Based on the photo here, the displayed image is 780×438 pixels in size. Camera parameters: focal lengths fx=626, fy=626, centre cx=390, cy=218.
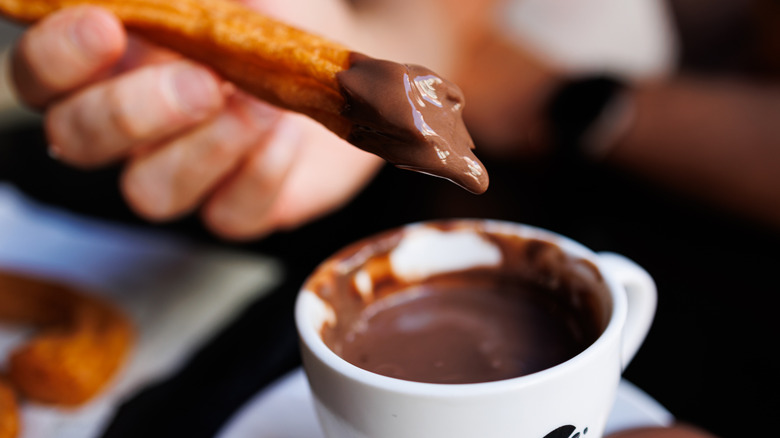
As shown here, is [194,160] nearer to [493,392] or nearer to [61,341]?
[61,341]

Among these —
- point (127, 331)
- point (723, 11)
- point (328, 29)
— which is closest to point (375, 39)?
point (328, 29)

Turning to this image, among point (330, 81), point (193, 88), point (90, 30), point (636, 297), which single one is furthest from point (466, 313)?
point (90, 30)

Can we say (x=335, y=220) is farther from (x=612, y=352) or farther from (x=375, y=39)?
(x=612, y=352)

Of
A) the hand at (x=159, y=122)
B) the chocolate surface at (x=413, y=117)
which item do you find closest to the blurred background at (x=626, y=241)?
the hand at (x=159, y=122)

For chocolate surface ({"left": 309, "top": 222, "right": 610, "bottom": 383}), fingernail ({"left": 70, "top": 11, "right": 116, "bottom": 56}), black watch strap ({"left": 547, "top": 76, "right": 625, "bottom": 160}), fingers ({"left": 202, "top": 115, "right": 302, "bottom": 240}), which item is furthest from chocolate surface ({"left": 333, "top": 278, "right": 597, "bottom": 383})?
black watch strap ({"left": 547, "top": 76, "right": 625, "bottom": 160})

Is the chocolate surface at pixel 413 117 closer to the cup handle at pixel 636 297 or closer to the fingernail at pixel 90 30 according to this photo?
the cup handle at pixel 636 297

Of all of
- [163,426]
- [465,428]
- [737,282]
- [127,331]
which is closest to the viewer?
[465,428]

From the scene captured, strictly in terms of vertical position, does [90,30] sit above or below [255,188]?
above
